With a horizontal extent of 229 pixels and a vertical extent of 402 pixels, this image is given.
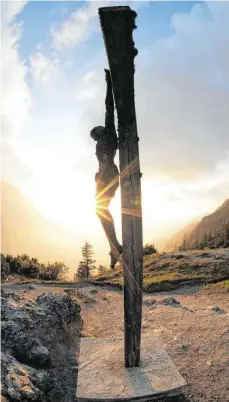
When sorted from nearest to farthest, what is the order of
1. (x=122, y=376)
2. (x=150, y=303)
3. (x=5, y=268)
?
1. (x=122, y=376)
2. (x=150, y=303)
3. (x=5, y=268)

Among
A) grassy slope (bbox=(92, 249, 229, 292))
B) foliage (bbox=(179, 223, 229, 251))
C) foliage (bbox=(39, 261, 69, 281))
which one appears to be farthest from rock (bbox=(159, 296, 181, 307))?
foliage (bbox=(179, 223, 229, 251))

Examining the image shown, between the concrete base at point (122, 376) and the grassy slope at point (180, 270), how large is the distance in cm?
834

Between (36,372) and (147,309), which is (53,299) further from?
(147,309)

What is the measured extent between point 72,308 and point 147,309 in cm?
328

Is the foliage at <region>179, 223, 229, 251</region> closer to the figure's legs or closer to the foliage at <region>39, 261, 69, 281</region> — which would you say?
the foliage at <region>39, 261, 69, 281</region>

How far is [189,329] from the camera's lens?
716 cm

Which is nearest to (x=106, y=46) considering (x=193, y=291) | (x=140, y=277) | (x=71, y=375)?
(x=140, y=277)

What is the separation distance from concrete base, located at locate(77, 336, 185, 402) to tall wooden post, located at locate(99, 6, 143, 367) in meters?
0.23

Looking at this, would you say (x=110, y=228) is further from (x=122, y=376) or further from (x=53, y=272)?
(x=53, y=272)

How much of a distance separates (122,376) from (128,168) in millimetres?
2477

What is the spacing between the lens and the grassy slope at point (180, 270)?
13.4m

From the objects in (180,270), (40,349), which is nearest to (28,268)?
(180,270)

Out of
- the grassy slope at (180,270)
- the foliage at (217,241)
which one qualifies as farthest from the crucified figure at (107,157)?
the foliage at (217,241)

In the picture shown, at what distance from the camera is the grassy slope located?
1342cm
